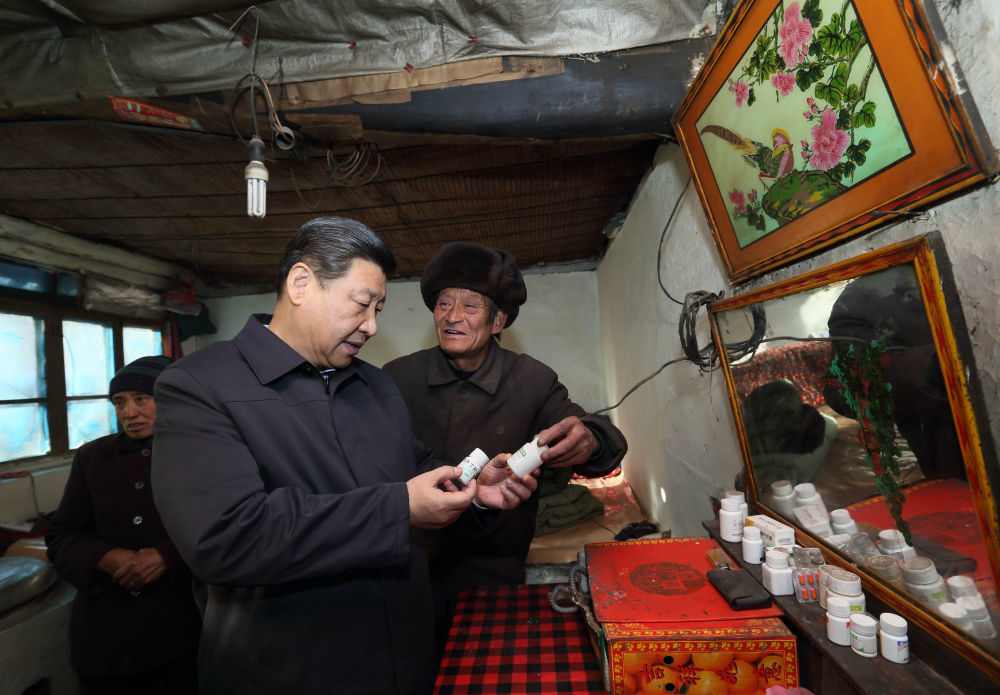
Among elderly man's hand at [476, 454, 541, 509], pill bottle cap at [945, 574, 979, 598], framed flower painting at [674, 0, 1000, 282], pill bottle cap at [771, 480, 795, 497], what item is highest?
framed flower painting at [674, 0, 1000, 282]

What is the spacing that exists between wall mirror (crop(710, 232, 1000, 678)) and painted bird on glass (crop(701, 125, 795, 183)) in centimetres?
30

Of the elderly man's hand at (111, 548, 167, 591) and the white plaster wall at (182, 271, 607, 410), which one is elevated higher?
the white plaster wall at (182, 271, 607, 410)

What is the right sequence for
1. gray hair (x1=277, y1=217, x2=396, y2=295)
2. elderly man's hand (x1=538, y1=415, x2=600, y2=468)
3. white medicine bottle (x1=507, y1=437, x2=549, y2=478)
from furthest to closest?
1. elderly man's hand (x1=538, y1=415, x2=600, y2=468)
2. white medicine bottle (x1=507, y1=437, x2=549, y2=478)
3. gray hair (x1=277, y1=217, x2=396, y2=295)

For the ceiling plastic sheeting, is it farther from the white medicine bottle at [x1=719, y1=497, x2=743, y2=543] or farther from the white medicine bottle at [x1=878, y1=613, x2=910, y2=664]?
the white medicine bottle at [x1=878, y1=613, x2=910, y2=664]

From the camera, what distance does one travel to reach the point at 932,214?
0.80 m

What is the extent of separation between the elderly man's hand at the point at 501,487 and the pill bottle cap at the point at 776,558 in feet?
2.23

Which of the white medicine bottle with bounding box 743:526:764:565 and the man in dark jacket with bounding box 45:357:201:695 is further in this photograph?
the man in dark jacket with bounding box 45:357:201:695

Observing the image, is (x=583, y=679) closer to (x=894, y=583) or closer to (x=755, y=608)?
(x=755, y=608)

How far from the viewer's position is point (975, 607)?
2.48 ft

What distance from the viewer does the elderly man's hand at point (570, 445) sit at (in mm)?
1608

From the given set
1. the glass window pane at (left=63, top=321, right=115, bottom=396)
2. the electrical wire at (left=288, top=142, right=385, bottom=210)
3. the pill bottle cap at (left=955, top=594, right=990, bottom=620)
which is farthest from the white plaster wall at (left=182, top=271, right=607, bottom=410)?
the pill bottle cap at (left=955, top=594, right=990, bottom=620)

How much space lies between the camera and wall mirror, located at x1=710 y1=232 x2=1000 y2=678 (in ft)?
2.35

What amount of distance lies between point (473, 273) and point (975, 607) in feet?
6.07

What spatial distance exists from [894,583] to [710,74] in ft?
4.57
